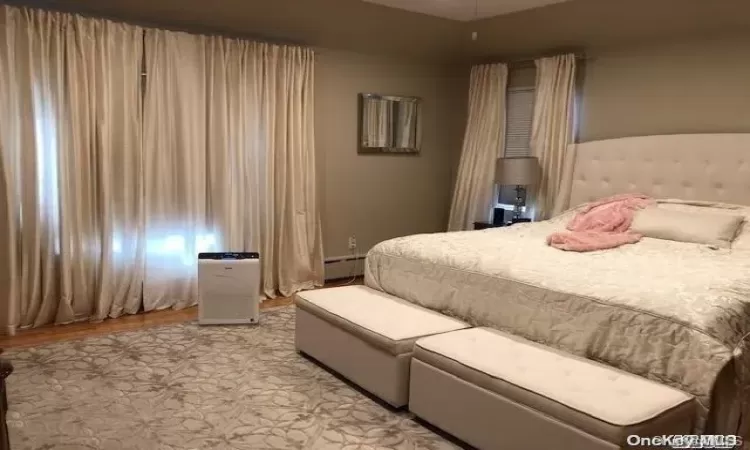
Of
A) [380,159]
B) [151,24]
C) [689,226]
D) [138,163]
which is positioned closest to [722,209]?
[689,226]

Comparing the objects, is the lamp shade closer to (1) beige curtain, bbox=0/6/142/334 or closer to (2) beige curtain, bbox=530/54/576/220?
(2) beige curtain, bbox=530/54/576/220

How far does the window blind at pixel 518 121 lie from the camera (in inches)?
218

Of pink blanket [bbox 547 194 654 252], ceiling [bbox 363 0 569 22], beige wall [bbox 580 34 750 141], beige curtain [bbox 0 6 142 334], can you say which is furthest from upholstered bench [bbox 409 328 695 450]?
ceiling [bbox 363 0 569 22]

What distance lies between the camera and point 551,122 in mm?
5168

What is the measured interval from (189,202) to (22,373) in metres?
1.72

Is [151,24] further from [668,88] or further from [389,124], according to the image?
[668,88]

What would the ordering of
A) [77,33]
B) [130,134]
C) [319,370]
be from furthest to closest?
[130,134], [77,33], [319,370]

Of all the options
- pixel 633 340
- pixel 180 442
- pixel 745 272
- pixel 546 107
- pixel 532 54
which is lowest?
pixel 180 442

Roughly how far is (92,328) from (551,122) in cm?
411

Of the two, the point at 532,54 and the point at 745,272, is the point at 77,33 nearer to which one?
the point at 532,54

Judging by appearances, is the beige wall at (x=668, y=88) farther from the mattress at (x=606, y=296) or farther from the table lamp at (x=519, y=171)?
the mattress at (x=606, y=296)

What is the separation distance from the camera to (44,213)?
386 cm

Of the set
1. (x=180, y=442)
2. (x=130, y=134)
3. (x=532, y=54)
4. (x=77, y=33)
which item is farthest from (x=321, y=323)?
(x=532, y=54)

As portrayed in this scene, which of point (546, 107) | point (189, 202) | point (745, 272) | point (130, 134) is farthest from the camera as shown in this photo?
point (546, 107)
